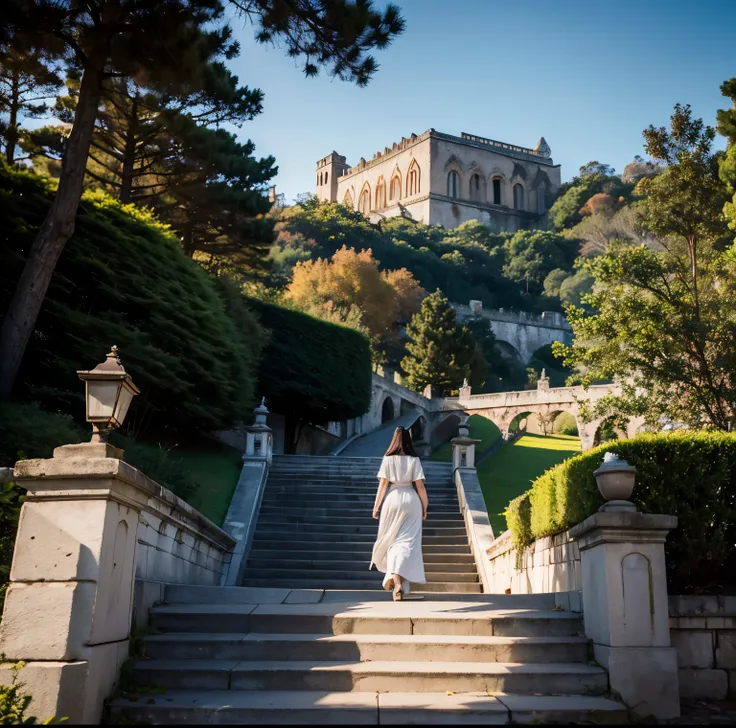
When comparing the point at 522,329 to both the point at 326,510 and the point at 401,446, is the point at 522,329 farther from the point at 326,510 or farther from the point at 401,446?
the point at 401,446

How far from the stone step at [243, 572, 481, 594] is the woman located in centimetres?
405

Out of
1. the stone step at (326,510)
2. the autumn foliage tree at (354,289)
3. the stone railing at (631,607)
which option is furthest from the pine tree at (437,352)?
the stone railing at (631,607)

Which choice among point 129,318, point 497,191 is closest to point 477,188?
point 497,191

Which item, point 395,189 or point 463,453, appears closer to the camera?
point 463,453

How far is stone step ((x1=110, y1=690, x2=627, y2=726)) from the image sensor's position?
4320mm

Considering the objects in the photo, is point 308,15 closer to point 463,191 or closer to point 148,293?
point 148,293

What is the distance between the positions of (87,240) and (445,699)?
1211cm

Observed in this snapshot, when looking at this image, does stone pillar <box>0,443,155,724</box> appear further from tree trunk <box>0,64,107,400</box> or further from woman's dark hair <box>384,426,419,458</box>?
tree trunk <box>0,64,107,400</box>

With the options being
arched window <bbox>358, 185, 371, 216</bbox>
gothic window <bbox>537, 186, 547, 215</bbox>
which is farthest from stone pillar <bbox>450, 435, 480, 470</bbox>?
gothic window <bbox>537, 186, 547, 215</bbox>

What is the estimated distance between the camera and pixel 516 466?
3114 centimetres

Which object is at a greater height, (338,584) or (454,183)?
(454,183)

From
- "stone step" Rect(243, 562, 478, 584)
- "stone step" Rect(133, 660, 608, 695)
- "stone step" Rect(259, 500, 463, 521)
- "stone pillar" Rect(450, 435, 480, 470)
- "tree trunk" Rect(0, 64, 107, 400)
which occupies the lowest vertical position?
"stone step" Rect(133, 660, 608, 695)

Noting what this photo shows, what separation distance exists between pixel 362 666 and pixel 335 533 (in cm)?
856

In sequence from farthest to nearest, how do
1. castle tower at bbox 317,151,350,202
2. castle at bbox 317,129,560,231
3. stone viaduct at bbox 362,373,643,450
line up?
castle tower at bbox 317,151,350,202
castle at bbox 317,129,560,231
stone viaduct at bbox 362,373,643,450
